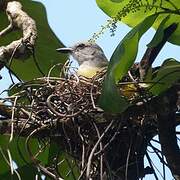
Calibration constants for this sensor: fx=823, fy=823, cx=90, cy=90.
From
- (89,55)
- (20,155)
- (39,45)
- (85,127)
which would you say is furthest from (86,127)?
(89,55)

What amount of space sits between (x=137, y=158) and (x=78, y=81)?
0.52 meters

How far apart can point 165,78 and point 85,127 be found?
51cm

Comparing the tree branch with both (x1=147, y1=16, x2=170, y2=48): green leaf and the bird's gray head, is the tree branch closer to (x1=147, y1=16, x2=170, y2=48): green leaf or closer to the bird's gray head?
(x1=147, y1=16, x2=170, y2=48): green leaf

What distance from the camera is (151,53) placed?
11.5 ft

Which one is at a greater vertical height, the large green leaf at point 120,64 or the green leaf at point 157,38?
the green leaf at point 157,38

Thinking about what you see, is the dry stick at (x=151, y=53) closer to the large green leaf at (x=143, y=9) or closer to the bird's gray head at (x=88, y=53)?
the large green leaf at (x=143, y=9)

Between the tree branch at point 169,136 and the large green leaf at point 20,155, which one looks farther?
the large green leaf at point 20,155

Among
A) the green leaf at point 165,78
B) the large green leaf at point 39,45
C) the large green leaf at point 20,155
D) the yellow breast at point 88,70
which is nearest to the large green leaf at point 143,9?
the green leaf at point 165,78

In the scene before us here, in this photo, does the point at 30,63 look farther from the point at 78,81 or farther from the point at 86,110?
the point at 86,110

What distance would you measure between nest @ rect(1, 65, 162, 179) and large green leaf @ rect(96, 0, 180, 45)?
0.37 metres

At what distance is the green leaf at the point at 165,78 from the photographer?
3.44 m

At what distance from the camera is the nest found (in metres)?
3.64

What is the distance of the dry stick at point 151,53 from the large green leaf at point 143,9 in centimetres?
3

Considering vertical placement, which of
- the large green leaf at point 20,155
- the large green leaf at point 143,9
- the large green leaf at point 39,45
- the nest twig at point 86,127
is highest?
the large green leaf at point 143,9
